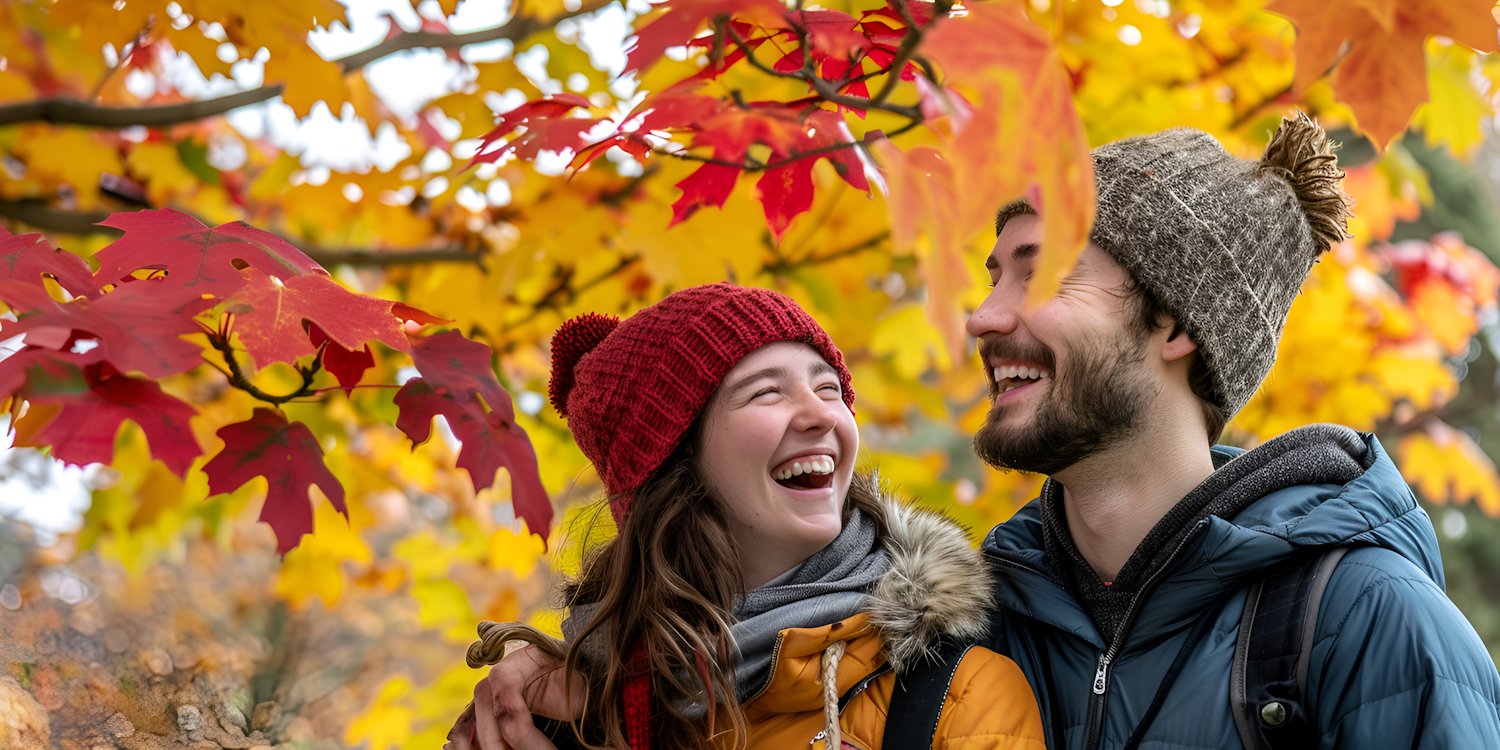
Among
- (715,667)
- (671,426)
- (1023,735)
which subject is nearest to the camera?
(1023,735)

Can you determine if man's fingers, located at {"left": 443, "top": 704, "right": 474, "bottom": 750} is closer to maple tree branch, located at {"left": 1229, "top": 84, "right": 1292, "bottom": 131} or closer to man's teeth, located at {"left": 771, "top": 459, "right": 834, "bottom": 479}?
man's teeth, located at {"left": 771, "top": 459, "right": 834, "bottom": 479}

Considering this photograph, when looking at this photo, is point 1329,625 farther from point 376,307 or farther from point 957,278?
point 376,307

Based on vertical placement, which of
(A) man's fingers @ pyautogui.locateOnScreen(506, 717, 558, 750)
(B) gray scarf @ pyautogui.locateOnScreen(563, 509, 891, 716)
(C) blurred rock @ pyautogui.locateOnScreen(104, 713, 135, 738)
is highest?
(C) blurred rock @ pyautogui.locateOnScreen(104, 713, 135, 738)

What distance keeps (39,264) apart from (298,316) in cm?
38

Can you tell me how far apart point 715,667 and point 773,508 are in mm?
306

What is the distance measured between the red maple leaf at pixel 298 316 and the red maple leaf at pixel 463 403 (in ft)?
0.62

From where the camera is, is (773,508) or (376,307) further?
(773,508)

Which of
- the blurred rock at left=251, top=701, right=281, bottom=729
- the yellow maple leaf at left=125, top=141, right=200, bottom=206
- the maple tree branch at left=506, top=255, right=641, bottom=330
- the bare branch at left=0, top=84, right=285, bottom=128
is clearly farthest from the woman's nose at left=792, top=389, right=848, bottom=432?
the yellow maple leaf at left=125, top=141, right=200, bottom=206

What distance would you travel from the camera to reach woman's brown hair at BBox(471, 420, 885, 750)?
5.82 ft

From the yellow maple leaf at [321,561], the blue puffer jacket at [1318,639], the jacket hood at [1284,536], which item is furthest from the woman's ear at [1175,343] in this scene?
the yellow maple leaf at [321,561]

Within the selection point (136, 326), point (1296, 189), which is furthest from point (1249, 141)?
point (136, 326)

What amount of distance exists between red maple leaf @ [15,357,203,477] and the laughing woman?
0.77m

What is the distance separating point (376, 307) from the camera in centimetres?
148

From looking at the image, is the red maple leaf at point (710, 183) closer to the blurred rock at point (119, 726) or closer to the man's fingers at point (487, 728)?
the man's fingers at point (487, 728)
